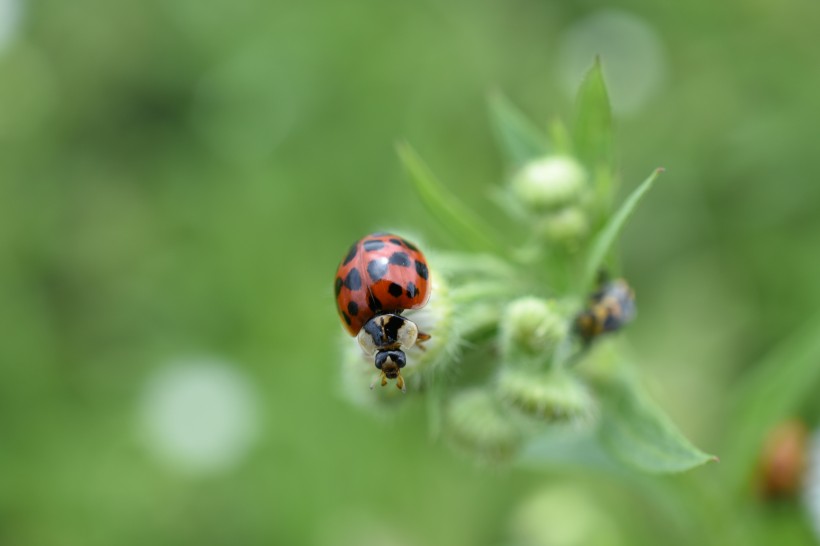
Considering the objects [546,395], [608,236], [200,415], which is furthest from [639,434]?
[200,415]

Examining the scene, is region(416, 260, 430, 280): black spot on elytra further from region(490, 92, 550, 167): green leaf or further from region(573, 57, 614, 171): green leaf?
region(490, 92, 550, 167): green leaf

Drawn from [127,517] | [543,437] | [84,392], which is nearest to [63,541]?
[127,517]

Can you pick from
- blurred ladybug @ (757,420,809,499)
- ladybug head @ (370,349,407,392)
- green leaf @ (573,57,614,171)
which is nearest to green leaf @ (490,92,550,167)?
green leaf @ (573,57,614,171)

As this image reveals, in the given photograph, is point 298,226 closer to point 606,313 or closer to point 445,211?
point 445,211

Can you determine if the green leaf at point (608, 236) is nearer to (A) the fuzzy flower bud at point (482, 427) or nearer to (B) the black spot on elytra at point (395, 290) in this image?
(A) the fuzzy flower bud at point (482, 427)

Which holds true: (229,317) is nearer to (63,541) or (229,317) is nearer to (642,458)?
(63,541)
